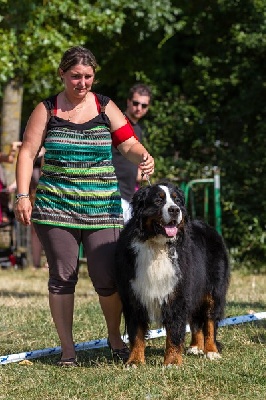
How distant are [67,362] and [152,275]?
35.8 inches

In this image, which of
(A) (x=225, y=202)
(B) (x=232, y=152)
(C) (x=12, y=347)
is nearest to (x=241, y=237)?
(A) (x=225, y=202)

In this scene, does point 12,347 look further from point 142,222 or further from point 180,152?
point 180,152

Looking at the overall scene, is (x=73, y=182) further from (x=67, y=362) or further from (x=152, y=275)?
(x=67, y=362)

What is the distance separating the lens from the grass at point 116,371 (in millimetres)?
5492

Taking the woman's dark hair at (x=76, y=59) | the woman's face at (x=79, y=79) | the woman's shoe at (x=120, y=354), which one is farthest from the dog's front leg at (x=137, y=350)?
the woman's dark hair at (x=76, y=59)

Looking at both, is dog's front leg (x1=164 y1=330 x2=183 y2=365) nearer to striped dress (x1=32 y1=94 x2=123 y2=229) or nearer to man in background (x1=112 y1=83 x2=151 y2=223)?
striped dress (x1=32 y1=94 x2=123 y2=229)

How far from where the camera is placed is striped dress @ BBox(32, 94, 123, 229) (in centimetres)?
641

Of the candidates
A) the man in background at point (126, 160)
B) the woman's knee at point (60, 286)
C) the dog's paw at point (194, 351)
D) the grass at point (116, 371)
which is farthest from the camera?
the man in background at point (126, 160)

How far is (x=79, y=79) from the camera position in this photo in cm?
634

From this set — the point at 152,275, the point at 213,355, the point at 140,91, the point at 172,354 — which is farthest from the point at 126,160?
the point at 172,354

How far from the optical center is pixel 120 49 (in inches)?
Result: 684

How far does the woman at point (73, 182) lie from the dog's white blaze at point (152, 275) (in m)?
0.33

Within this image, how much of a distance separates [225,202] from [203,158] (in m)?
1.65

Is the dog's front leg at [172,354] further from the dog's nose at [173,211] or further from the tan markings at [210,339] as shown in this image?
the dog's nose at [173,211]
